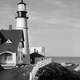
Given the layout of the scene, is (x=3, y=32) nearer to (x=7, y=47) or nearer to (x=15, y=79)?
(x=7, y=47)

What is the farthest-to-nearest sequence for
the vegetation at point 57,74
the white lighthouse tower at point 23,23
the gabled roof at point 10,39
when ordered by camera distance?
the white lighthouse tower at point 23,23 → the gabled roof at point 10,39 → the vegetation at point 57,74

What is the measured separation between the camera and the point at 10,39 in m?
48.3

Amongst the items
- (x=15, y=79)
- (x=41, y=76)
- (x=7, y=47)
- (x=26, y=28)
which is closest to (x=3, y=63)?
(x=7, y=47)

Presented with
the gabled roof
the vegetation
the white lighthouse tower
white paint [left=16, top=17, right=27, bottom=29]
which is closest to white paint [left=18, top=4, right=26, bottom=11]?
the white lighthouse tower

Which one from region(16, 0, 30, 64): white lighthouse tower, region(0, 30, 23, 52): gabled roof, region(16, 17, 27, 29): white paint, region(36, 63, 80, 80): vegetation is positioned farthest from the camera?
region(16, 17, 27, 29): white paint

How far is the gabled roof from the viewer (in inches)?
1834

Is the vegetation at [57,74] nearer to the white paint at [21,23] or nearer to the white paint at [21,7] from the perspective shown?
the white paint at [21,23]

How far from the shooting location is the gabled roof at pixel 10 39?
153 feet

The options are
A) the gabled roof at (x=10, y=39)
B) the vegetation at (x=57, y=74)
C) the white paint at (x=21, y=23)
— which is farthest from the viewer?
the white paint at (x=21, y=23)

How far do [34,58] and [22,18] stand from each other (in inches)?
423

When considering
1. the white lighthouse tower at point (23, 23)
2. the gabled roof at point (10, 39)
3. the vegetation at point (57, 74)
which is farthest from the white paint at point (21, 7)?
the vegetation at point (57, 74)

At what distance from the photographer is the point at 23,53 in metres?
53.6

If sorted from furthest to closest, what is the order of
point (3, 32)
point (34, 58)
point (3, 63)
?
point (34, 58)
point (3, 32)
point (3, 63)

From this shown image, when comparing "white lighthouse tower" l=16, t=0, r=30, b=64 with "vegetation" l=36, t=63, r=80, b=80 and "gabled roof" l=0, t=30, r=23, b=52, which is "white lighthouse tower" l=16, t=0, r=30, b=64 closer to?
"gabled roof" l=0, t=30, r=23, b=52
